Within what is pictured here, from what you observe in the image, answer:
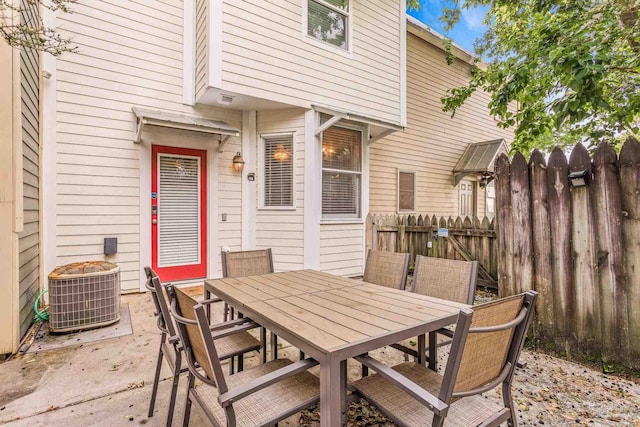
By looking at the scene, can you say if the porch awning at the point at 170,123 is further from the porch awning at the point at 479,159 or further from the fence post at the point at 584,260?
the porch awning at the point at 479,159

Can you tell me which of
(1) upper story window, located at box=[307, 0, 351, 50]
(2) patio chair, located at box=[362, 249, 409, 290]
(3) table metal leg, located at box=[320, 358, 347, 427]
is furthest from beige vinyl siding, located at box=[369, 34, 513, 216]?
(3) table metal leg, located at box=[320, 358, 347, 427]

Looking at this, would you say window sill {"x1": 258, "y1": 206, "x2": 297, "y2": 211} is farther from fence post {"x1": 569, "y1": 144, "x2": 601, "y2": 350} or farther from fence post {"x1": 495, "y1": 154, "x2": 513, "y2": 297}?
fence post {"x1": 569, "y1": 144, "x2": 601, "y2": 350}

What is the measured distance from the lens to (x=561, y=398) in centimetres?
223

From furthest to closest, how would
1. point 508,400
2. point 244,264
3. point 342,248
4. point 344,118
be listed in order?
point 342,248
point 344,118
point 244,264
point 508,400

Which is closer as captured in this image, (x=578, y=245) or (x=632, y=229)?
(x=632, y=229)

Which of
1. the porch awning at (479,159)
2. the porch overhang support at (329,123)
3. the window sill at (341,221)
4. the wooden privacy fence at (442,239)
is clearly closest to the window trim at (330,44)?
the porch overhang support at (329,123)

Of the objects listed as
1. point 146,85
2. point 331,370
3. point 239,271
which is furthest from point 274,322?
point 146,85

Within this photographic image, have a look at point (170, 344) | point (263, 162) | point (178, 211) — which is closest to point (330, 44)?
point (263, 162)

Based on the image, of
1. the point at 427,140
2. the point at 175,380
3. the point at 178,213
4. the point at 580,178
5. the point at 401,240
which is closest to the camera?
the point at 175,380

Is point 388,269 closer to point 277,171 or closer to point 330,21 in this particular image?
point 277,171

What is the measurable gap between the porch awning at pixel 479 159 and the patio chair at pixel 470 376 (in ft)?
26.9

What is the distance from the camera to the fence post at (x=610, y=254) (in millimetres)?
2508

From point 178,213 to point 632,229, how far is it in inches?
218

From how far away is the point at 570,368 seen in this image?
2.65 metres
